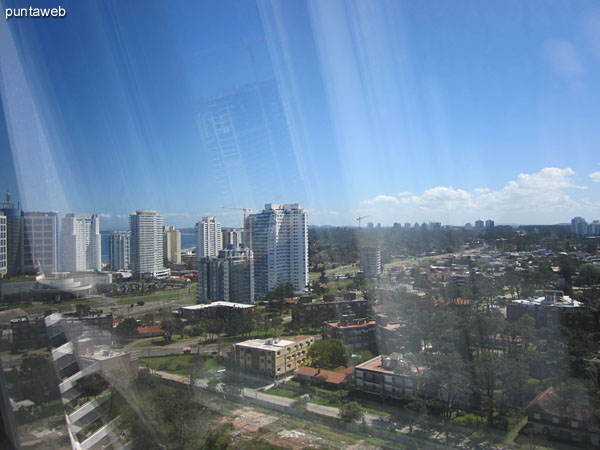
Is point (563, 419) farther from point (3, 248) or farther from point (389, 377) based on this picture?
point (3, 248)

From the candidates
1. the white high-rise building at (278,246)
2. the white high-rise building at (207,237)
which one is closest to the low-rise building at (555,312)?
the white high-rise building at (278,246)

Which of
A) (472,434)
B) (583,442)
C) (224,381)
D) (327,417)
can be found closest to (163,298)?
(224,381)

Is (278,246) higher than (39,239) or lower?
lower

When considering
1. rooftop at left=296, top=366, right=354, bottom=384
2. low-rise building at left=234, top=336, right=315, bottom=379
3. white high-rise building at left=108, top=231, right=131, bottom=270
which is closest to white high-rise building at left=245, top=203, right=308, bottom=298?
white high-rise building at left=108, top=231, right=131, bottom=270

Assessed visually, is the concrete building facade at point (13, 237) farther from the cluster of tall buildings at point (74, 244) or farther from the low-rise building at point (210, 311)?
the low-rise building at point (210, 311)

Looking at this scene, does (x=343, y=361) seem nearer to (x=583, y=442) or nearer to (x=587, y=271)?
(x=583, y=442)

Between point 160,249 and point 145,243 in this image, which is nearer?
point 145,243

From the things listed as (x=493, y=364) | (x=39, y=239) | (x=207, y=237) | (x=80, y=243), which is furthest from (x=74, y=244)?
(x=493, y=364)
